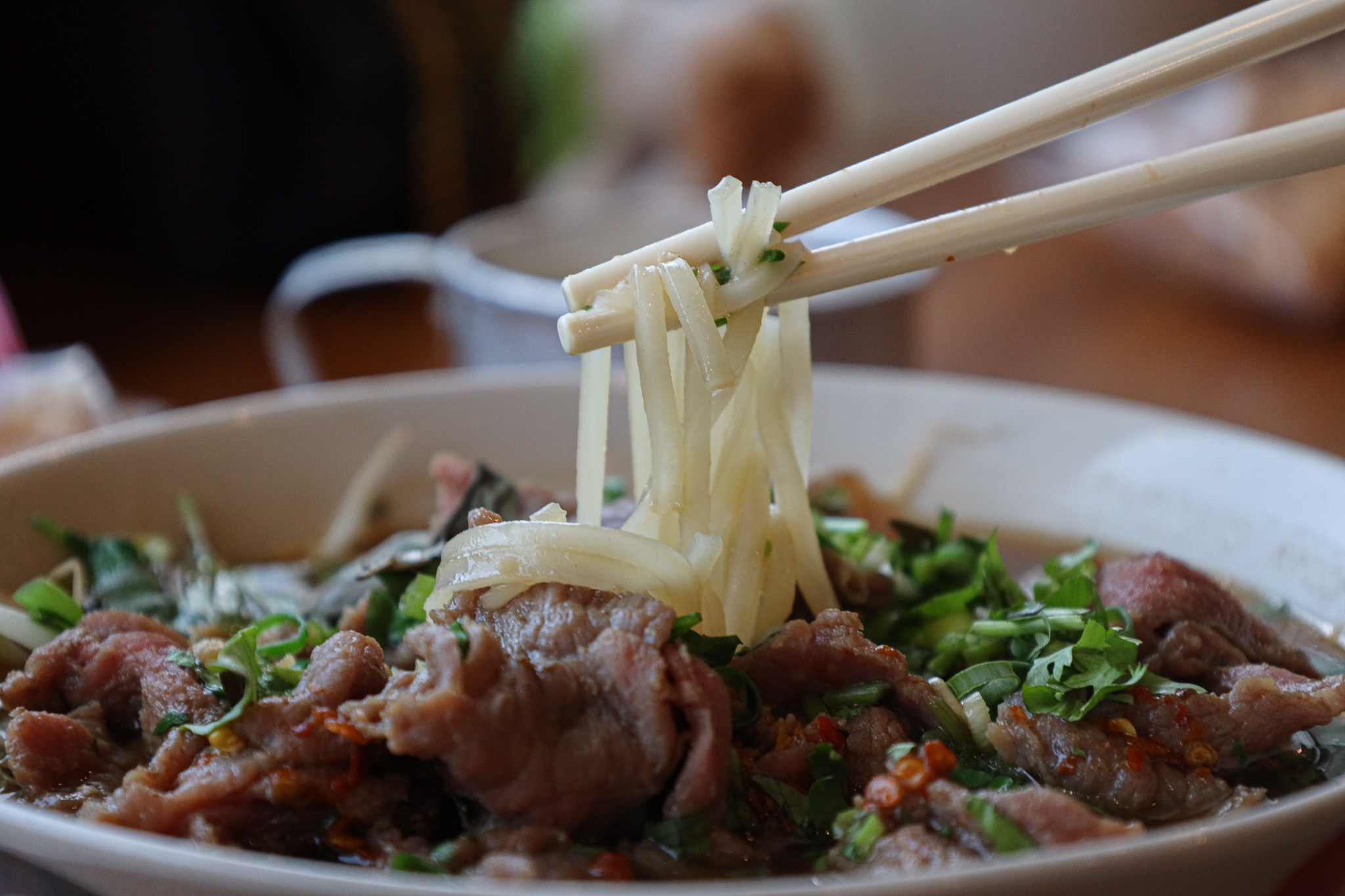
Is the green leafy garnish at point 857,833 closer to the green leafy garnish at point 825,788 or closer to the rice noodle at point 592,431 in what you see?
the green leafy garnish at point 825,788

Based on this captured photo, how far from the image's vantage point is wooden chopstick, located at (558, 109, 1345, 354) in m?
1.13

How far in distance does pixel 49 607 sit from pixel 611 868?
846mm

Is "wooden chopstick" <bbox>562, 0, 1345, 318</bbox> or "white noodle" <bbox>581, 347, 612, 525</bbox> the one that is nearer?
"wooden chopstick" <bbox>562, 0, 1345, 318</bbox>

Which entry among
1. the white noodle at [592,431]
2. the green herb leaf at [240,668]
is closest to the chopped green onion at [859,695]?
the white noodle at [592,431]

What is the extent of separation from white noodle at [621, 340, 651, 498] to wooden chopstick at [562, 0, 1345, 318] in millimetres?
144

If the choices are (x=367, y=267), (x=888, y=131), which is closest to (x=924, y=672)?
(x=367, y=267)

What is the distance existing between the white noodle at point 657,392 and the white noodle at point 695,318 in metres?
0.01

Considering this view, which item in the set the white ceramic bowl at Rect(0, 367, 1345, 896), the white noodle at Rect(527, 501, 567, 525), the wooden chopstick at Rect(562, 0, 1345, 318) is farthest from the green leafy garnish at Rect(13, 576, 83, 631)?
the wooden chopstick at Rect(562, 0, 1345, 318)

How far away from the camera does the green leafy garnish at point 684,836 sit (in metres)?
1.05

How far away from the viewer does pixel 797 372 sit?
4.61 ft

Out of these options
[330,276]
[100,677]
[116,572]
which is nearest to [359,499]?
[116,572]

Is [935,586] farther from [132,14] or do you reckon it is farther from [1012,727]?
[132,14]

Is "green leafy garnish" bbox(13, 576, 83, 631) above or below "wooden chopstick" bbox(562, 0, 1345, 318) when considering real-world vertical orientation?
below

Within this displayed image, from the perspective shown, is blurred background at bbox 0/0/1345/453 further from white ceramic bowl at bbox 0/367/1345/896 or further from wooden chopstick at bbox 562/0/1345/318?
wooden chopstick at bbox 562/0/1345/318
